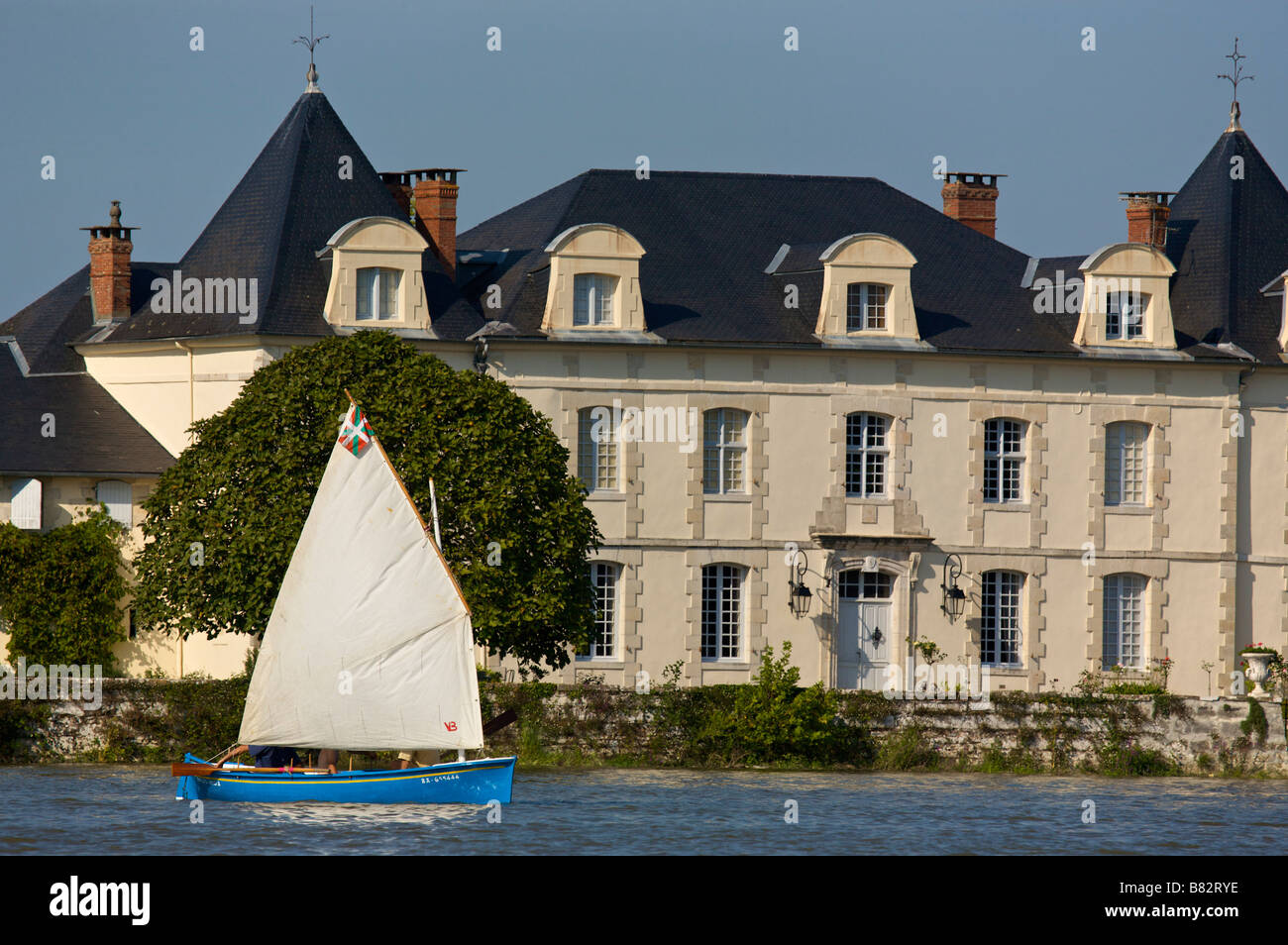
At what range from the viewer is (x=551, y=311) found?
39219 mm

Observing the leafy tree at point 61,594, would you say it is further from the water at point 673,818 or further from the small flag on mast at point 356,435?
the small flag on mast at point 356,435

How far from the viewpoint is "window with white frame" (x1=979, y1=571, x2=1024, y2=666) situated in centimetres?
4056

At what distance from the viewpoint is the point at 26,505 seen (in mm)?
37219

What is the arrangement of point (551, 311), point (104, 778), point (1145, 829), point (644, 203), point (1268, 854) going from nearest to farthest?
point (1268, 854)
point (1145, 829)
point (104, 778)
point (551, 311)
point (644, 203)

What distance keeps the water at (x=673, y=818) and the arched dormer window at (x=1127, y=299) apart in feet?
35.1

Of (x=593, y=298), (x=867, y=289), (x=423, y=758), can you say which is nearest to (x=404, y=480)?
(x=423, y=758)

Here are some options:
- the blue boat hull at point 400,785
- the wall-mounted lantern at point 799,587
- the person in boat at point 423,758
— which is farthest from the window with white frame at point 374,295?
the blue boat hull at point 400,785

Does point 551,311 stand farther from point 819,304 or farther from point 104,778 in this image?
point 104,778

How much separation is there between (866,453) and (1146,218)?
26.2 feet

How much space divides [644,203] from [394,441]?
1108 cm

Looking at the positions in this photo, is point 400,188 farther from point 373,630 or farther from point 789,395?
point 373,630

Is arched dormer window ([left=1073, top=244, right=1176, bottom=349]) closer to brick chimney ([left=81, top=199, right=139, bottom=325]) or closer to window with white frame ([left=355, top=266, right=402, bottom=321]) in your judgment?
window with white frame ([left=355, top=266, right=402, bottom=321])

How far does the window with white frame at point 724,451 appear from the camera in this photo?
131ft
